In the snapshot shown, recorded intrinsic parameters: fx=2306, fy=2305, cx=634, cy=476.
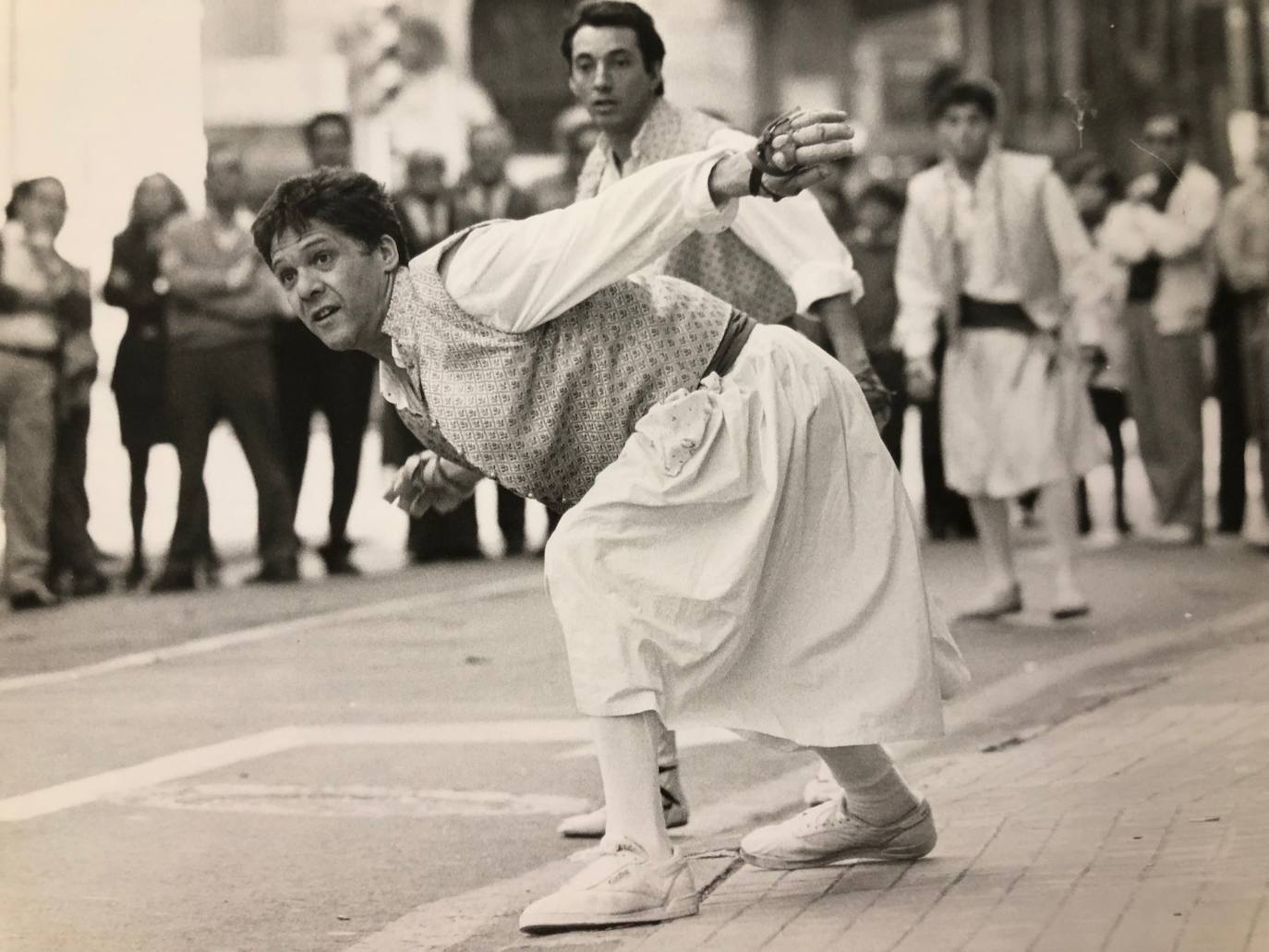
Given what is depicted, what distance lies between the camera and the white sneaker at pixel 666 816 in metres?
5.52

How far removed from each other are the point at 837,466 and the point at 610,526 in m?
0.47

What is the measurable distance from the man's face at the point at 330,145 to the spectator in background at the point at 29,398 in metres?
1.29

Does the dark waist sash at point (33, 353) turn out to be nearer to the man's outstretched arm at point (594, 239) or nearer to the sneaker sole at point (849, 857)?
the man's outstretched arm at point (594, 239)

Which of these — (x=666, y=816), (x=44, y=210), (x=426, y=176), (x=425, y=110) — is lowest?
(x=666, y=816)

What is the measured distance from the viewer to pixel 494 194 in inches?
426

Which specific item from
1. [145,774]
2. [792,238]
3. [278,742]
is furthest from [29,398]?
[792,238]

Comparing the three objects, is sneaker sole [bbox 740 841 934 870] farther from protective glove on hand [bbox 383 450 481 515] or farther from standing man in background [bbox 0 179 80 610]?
standing man in background [bbox 0 179 80 610]

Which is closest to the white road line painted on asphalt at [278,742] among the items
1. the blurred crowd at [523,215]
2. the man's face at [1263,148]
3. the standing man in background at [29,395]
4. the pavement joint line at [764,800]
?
the blurred crowd at [523,215]

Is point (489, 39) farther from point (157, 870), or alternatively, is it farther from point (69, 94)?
point (157, 870)

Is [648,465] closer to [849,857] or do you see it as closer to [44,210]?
[849,857]

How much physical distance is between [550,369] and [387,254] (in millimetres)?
418

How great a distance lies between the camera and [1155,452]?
12.0 meters

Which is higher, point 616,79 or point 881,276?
point 616,79

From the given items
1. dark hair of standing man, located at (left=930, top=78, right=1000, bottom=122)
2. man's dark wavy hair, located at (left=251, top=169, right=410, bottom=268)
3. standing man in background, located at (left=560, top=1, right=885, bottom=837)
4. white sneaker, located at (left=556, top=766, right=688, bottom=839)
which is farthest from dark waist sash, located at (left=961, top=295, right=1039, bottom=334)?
man's dark wavy hair, located at (left=251, top=169, right=410, bottom=268)
